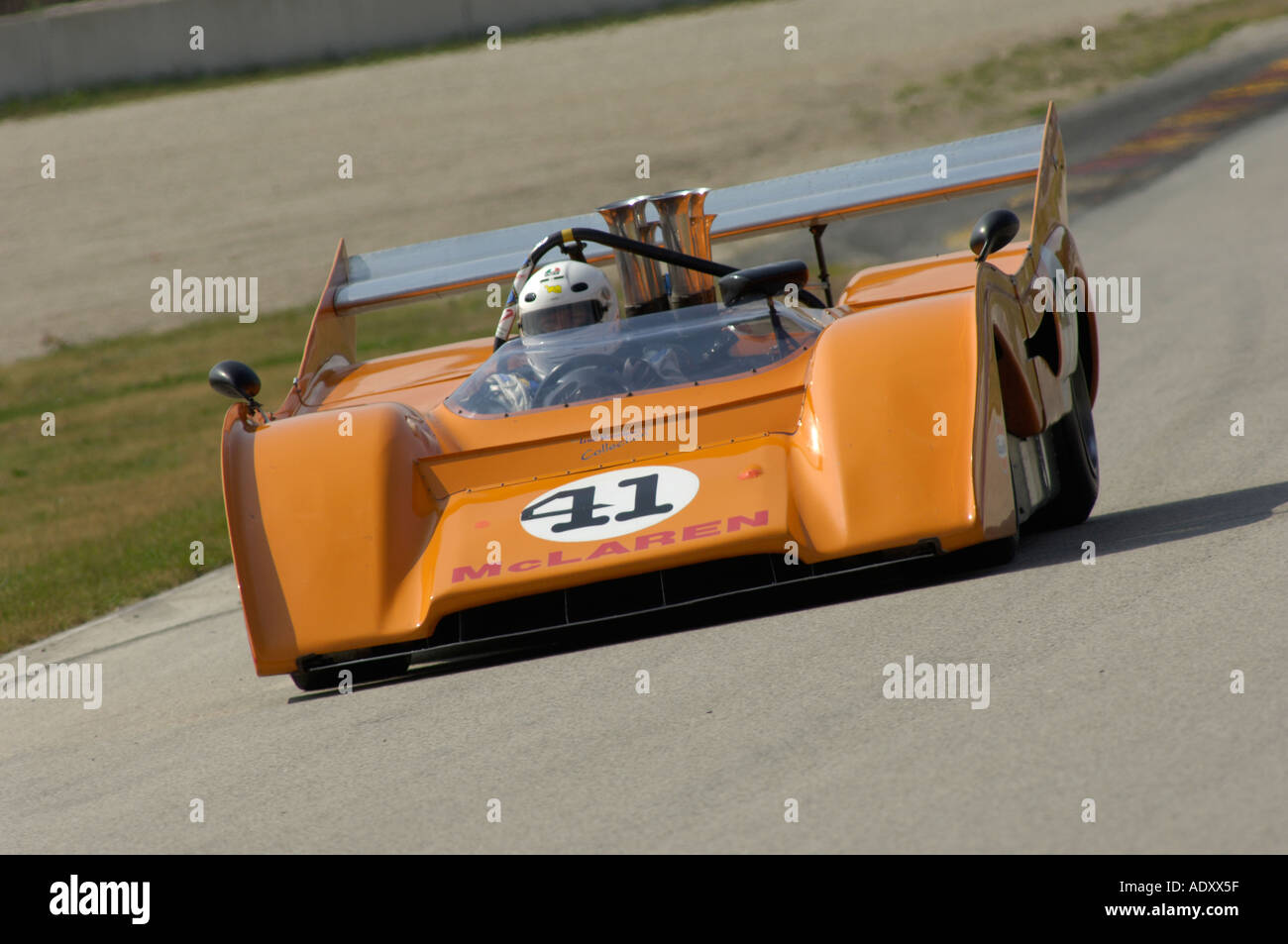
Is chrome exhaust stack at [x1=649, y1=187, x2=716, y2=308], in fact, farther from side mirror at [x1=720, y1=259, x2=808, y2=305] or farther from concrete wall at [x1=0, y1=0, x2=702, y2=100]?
concrete wall at [x1=0, y1=0, x2=702, y2=100]

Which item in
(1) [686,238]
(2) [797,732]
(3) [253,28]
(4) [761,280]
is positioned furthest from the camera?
(3) [253,28]

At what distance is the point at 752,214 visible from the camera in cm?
793

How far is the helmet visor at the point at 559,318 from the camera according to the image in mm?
6590

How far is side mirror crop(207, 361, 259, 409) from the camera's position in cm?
609

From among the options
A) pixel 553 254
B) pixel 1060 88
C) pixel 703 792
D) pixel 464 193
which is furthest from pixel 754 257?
pixel 703 792

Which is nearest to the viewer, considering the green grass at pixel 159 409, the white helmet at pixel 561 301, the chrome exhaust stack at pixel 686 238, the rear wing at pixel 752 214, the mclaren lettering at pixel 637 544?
the mclaren lettering at pixel 637 544

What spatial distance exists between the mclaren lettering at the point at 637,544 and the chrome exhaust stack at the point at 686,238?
204cm

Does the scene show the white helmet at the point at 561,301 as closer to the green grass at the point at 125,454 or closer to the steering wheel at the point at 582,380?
the steering wheel at the point at 582,380

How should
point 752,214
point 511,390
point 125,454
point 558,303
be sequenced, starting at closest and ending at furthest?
point 511,390 < point 558,303 < point 752,214 < point 125,454

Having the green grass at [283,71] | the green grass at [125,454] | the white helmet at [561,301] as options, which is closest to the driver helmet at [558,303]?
the white helmet at [561,301]

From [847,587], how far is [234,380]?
239 cm

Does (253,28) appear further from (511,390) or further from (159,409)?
(511,390)

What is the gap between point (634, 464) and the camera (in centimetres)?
542

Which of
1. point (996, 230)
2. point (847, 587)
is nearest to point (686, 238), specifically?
point (996, 230)
